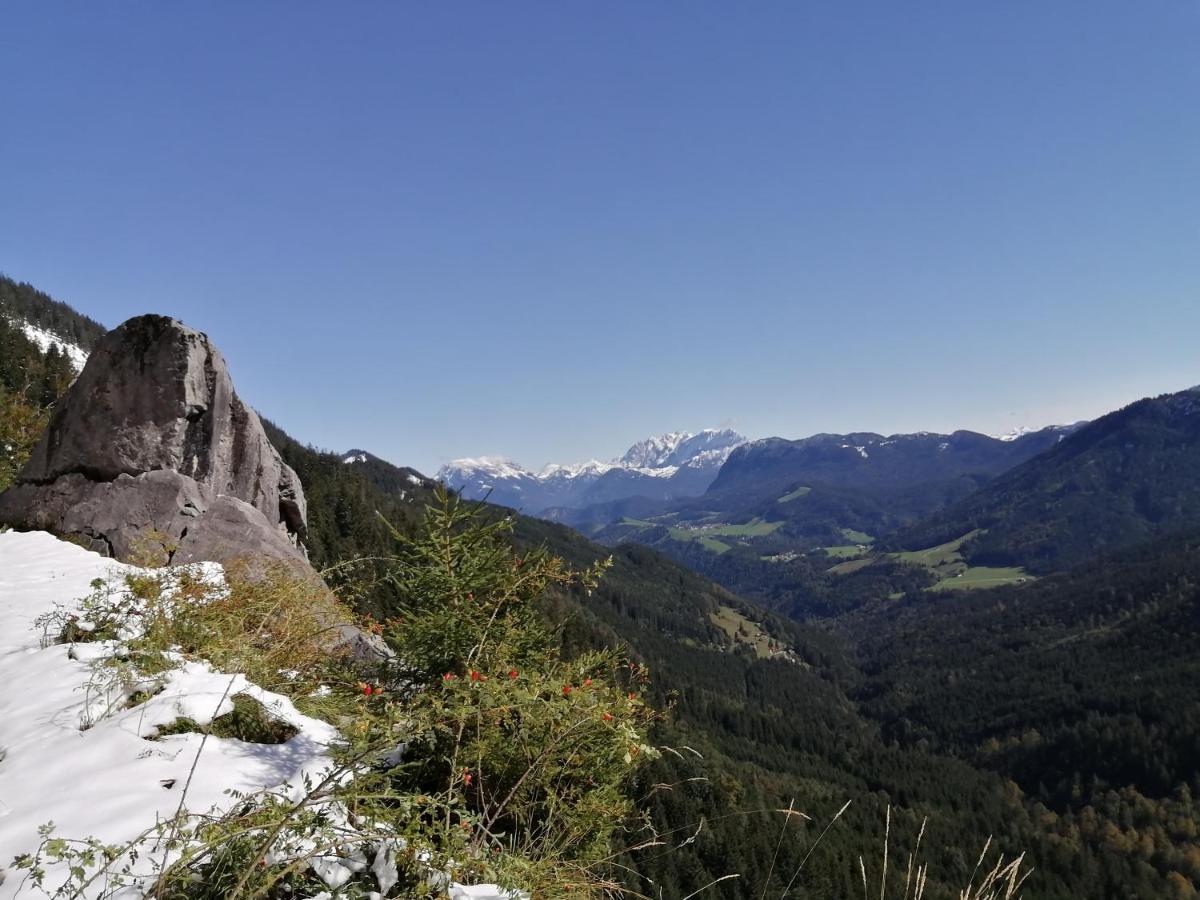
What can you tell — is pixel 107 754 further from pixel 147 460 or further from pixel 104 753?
pixel 147 460

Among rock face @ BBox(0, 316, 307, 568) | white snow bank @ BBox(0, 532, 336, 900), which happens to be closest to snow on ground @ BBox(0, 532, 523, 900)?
white snow bank @ BBox(0, 532, 336, 900)

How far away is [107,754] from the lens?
519 centimetres

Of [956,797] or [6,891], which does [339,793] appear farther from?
[956,797]

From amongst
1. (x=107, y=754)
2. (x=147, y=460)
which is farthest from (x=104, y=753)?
(x=147, y=460)

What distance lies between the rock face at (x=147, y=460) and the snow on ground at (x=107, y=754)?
6.79 meters

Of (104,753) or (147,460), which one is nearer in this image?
(104,753)

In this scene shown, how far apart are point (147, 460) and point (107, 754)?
13.0 meters

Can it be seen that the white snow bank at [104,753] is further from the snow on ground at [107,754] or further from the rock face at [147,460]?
the rock face at [147,460]

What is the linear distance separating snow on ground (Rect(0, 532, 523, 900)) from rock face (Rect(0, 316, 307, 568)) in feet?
22.3

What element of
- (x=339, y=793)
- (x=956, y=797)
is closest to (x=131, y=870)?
(x=339, y=793)

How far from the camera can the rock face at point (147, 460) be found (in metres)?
14.2

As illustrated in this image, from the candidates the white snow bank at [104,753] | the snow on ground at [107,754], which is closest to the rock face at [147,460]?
the snow on ground at [107,754]

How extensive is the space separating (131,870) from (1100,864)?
187245 millimetres

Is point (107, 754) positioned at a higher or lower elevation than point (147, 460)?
lower
